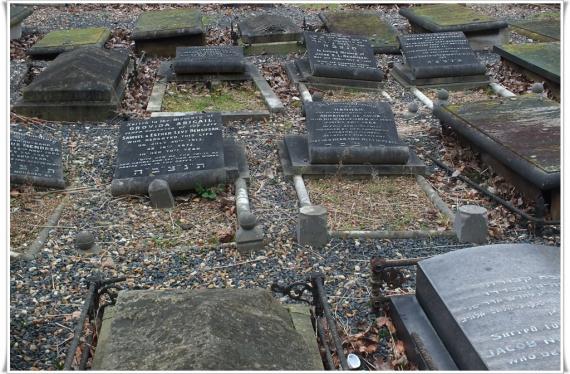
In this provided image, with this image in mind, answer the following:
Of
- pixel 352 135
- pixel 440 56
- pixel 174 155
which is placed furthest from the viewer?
pixel 440 56

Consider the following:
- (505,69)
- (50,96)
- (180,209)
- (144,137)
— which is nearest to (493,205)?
(180,209)

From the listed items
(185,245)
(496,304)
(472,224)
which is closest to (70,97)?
(185,245)

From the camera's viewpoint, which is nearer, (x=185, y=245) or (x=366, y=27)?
(x=185, y=245)

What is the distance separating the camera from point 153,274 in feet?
16.9

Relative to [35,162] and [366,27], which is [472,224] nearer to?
[35,162]

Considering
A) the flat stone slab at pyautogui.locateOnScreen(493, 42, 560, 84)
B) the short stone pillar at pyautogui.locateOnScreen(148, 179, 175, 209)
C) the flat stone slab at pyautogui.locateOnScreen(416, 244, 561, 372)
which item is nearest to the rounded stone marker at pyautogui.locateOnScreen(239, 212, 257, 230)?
the short stone pillar at pyautogui.locateOnScreen(148, 179, 175, 209)

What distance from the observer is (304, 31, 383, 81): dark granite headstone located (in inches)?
391

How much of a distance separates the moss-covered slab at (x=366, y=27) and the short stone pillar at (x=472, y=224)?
22.5ft

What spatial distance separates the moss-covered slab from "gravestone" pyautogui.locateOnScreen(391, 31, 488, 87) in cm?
126

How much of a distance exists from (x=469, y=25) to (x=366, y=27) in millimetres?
1979

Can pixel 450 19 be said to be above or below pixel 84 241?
above

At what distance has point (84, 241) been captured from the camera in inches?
214

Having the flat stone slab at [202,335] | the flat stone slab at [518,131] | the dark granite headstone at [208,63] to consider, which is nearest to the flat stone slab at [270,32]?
the dark granite headstone at [208,63]

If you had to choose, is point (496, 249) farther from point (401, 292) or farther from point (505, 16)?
point (505, 16)
